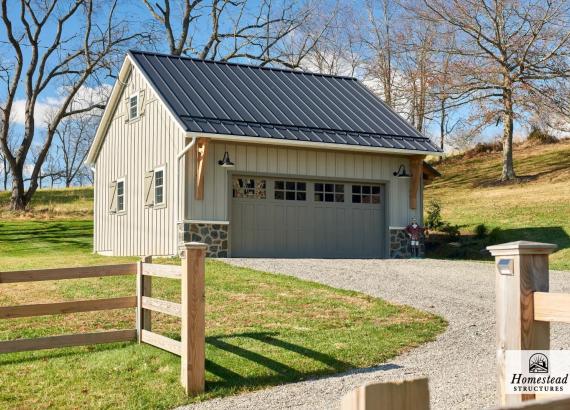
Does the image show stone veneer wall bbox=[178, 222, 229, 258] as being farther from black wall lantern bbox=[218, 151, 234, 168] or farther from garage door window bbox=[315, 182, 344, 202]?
garage door window bbox=[315, 182, 344, 202]

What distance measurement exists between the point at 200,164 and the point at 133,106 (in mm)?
4763

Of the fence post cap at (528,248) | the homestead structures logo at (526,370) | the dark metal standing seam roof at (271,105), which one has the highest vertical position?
the dark metal standing seam roof at (271,105)

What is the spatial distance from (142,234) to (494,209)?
1362 cm

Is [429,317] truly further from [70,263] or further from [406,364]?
[70,263]

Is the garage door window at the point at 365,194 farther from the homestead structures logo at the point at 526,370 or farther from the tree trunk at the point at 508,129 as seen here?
the homestead structures logo at the point at 526,370

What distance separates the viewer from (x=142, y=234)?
63.5ft

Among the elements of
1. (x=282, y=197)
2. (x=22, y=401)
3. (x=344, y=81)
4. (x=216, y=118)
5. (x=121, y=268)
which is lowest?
(x=22, y=401)

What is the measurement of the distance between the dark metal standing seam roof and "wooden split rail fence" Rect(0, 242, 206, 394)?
8.43m

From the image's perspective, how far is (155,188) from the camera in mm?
18594

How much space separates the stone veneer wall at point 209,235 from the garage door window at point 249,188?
0.96 m

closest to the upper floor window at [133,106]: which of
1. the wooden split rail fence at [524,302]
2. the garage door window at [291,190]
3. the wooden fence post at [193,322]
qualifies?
the garage door window at [291,190]

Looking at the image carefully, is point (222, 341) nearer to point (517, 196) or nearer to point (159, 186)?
point (159, 186)

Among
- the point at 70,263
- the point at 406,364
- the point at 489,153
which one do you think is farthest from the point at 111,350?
the point at 489,153

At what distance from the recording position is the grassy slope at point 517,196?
22.9 meters
